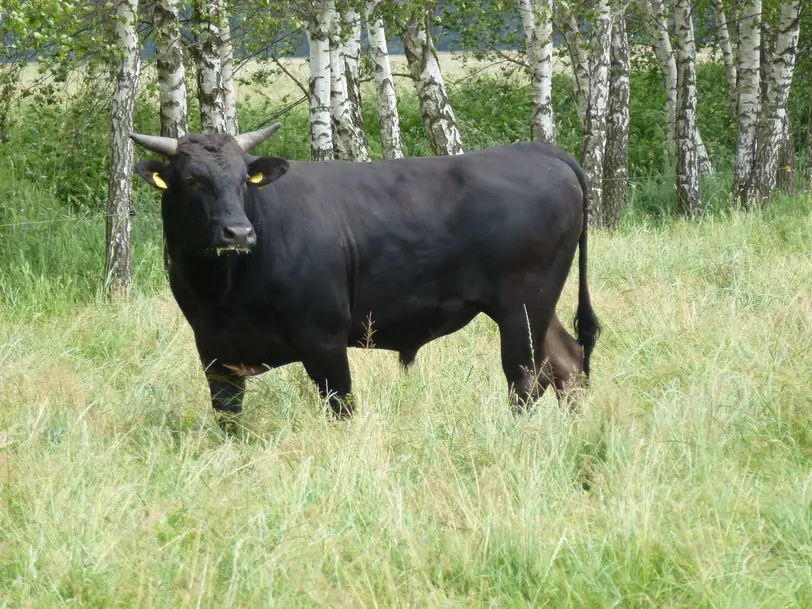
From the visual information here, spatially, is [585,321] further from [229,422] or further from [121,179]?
[121,179]

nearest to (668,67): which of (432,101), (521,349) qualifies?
(432,101)

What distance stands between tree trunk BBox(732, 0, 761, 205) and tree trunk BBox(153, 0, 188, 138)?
8101 millimetres

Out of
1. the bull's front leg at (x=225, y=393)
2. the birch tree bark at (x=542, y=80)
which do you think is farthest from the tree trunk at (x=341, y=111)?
the bull's front leg at (x=225, y=393)

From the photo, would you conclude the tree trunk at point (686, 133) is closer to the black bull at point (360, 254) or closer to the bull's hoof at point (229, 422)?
the black bull at point (360, 254)

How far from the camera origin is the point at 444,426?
5.41 meters

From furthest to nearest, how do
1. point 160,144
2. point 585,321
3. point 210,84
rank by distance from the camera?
point 210,84 → point 585,321 → point 160,144

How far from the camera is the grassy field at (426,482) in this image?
365 centimetres

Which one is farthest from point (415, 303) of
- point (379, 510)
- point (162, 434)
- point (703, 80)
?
point (703, 80)

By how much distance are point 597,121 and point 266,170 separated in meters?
9.40

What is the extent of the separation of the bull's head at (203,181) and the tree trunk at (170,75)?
440 cm

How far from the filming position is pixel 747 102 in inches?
608

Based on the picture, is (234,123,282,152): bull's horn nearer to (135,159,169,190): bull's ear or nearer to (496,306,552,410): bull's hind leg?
(135,159,169,190): bull's ear

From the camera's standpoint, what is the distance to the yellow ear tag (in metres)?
5.67

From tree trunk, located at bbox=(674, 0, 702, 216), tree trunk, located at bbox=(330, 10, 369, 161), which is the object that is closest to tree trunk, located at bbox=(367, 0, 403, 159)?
tree trunk, located at bbox=(330, 10, 369, 161)
